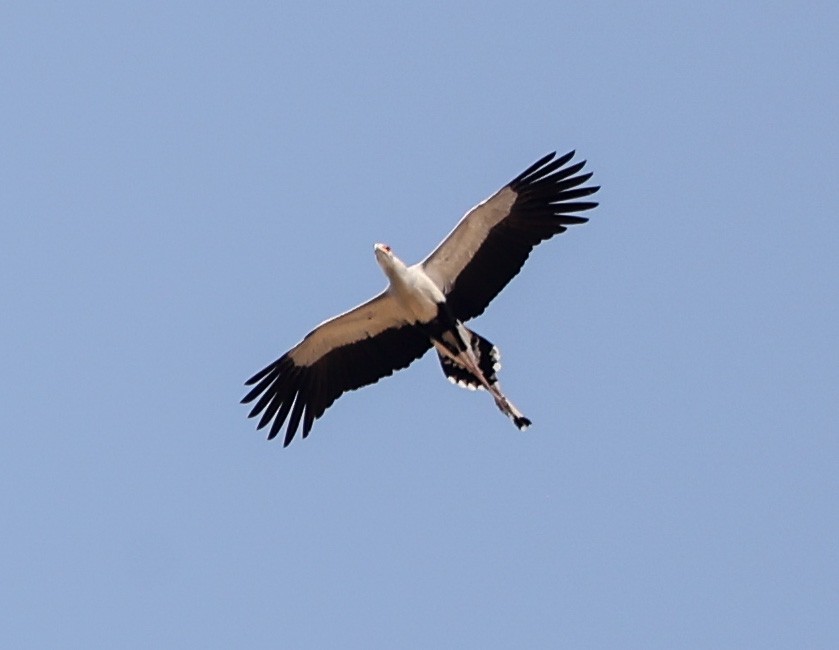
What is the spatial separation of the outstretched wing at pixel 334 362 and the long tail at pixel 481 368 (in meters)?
0.55

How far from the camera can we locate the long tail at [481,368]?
24344mm

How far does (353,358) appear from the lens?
25.1 m

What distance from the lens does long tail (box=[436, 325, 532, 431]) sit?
24344 mm

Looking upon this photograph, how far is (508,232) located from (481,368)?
5.71 ft

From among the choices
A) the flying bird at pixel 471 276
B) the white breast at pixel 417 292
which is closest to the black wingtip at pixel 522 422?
the flying bird at pixel 471 276

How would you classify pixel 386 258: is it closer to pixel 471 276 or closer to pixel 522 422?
pixel 471 276

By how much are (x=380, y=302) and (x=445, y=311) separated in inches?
33.9

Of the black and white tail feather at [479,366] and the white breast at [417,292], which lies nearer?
the white breast at [417,292]

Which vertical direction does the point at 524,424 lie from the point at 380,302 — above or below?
below

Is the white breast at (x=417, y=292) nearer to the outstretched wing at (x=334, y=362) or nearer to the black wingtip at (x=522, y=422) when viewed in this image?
the outstretched wing at (x=334, y=362)

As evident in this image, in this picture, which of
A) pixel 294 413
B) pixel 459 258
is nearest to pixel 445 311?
pixel 459 258

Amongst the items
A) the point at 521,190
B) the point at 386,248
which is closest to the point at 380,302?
the point at 386,248

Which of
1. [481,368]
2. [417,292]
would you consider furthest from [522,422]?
[417,292]

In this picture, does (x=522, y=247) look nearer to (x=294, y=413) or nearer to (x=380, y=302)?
(x=380, y=302)
